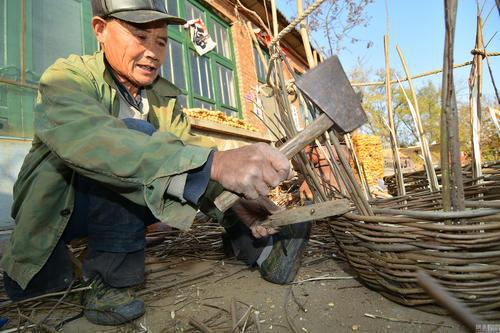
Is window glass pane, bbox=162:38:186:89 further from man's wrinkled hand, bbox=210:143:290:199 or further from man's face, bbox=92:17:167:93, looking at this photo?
man's wrinkled hand, bbox=210:143:290:199

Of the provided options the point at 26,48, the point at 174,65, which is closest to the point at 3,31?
the point at 26,48

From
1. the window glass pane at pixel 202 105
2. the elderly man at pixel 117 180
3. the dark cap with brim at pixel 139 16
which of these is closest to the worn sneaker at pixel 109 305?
the elderly man at pixel 117 180

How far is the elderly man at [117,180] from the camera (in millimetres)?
917

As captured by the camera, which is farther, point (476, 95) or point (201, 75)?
point (201, 75)

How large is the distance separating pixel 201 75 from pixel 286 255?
5324 millimetres

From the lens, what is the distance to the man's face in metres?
1.46

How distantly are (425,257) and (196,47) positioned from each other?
5.91 m

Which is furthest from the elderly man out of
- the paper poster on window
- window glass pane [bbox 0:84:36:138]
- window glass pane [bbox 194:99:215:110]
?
the paper poster on window

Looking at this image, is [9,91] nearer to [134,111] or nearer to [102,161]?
[134,111]

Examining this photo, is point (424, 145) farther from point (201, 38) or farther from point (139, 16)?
point (201, 38)

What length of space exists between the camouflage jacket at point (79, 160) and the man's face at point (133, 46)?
80 mm

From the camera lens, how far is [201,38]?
19.8 feet

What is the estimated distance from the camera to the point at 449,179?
2.92 feet

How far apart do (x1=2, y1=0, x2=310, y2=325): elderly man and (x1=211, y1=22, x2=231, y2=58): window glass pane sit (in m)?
5.35
